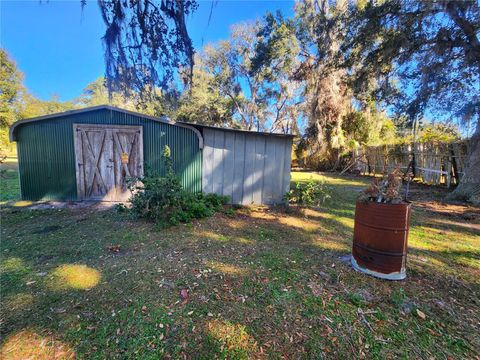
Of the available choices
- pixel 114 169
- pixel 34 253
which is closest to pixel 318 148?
pixel 114 169

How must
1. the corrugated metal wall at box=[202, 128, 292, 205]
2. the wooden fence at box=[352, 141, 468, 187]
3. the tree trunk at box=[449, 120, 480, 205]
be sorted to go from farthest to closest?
1. the wooden fence at box=[352, 141, 468, 187]
2. the tree trunk at box=[449, 120, 480, 205]
3. the corrugated metal wall at box=[202, 128, 292, 205]

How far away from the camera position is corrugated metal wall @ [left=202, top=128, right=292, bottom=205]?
19.8 feet

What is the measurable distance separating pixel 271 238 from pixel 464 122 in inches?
270

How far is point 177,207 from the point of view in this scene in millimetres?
4578

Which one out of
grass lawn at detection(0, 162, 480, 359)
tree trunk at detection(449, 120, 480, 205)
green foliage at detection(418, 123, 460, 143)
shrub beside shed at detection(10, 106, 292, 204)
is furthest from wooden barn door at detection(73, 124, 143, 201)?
green foliage at detection(418, 123, 460, 143)

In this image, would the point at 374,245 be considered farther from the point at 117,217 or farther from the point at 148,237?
the point at 117,217

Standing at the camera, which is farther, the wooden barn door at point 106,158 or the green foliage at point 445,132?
the green foliage at point 445,132

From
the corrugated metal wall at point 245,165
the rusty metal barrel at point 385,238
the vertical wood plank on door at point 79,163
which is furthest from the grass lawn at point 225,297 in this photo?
the vertical wood plank on door at point 79,163

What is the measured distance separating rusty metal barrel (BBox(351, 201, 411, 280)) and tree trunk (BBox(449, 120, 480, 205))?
5.72 m

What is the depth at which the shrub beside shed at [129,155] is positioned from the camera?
6.07 meters

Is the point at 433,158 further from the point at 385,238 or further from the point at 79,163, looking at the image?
the point at 79,163

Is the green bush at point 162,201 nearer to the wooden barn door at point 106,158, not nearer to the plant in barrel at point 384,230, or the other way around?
the wooden barn door at point 106,158

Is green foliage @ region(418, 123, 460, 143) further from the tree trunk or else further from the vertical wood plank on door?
the vertical wood plank on door

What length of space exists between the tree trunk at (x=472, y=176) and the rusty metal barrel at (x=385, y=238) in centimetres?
572
